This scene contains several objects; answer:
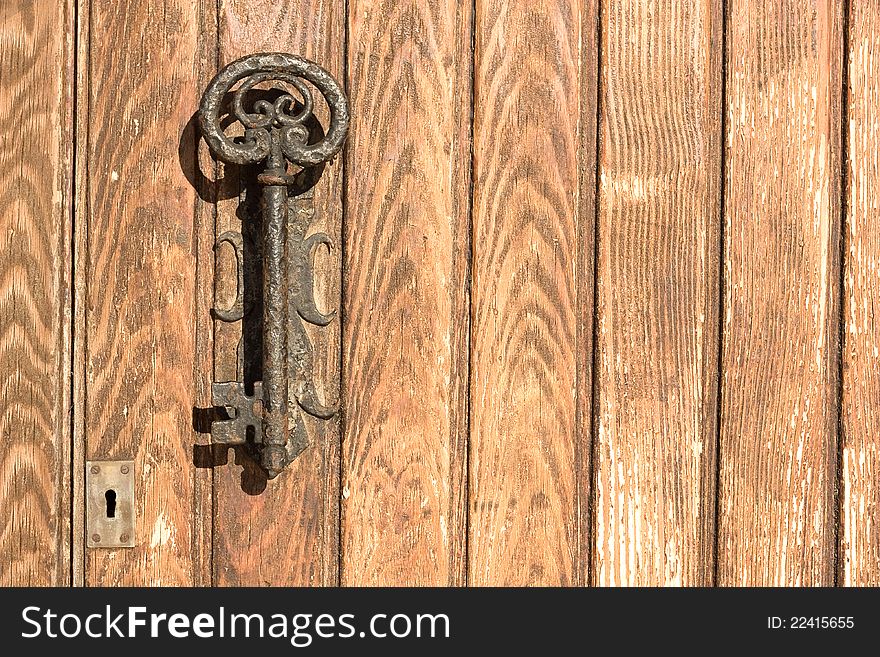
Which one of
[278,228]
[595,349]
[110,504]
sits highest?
[278,228]

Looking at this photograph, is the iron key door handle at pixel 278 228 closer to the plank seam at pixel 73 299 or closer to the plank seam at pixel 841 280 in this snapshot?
the plank seam at pixel 73 299

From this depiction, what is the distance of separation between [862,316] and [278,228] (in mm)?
677

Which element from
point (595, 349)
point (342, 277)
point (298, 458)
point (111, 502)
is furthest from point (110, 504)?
point (595, 349)

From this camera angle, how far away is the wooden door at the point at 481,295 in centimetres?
107

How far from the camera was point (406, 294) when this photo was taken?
1.11 m

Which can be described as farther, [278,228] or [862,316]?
[862,316]

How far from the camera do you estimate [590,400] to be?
1134 millimetres

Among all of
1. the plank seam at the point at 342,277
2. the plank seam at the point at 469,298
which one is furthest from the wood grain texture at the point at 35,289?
the plank seam at the point at 469,298

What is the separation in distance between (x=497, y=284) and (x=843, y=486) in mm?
473

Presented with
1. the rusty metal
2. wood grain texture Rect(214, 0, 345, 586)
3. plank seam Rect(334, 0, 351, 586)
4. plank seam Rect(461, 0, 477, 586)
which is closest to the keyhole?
the rusty metal

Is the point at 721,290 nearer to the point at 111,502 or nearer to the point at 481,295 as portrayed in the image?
the point at 481,295

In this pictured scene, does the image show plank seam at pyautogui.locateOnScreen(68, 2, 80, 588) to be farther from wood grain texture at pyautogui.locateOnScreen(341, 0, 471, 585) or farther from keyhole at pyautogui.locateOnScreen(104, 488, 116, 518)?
wood grain texture at pyautogui.locateOnScreen(341, 0, 471, 585)
